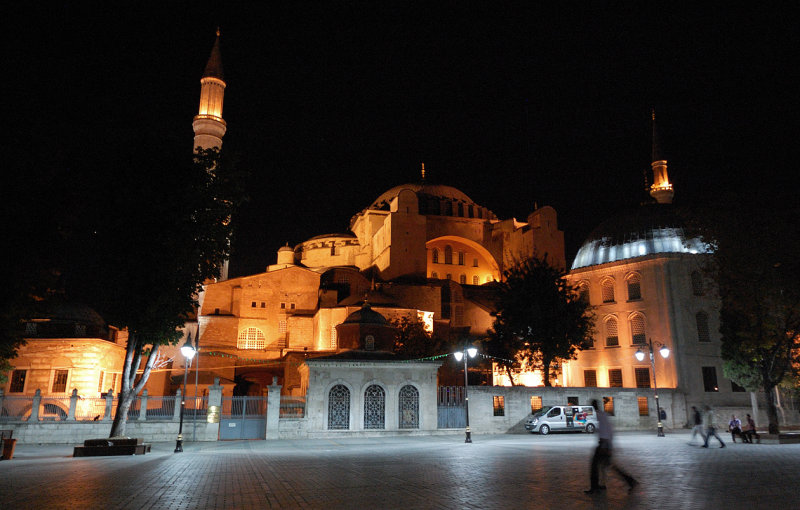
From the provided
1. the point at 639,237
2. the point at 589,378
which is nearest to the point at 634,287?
the point at 639,237

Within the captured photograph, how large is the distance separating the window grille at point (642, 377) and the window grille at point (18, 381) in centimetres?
3660

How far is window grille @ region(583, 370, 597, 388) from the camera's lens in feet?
126

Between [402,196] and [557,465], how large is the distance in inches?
1745

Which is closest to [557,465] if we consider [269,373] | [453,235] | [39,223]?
[39,223]

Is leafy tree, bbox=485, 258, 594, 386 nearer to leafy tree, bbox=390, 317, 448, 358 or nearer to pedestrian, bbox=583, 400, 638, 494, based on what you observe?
leafy tree, bbox=390, 317, 448, 358

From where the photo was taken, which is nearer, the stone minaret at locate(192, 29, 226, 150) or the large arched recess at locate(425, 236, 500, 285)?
the stone minaret at locate(192, 29, 226, 150)

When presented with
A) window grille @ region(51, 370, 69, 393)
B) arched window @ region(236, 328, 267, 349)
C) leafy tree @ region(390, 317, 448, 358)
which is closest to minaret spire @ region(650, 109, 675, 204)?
leafy tree @ region(390, 317, 448, 358)

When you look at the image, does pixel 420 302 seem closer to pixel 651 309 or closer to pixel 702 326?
pixel 651 309

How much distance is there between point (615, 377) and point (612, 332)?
9.85 ft

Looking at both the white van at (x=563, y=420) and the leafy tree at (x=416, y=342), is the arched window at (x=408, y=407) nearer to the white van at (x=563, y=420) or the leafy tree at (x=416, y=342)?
the white van at (x=563, y=420)

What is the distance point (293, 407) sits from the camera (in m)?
23.5

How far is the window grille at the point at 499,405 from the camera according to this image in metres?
26.6

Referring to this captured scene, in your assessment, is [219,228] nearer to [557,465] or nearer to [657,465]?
[557,465]

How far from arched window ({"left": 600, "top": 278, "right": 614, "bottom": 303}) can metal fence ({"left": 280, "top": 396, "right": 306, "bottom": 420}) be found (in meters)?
23.9
